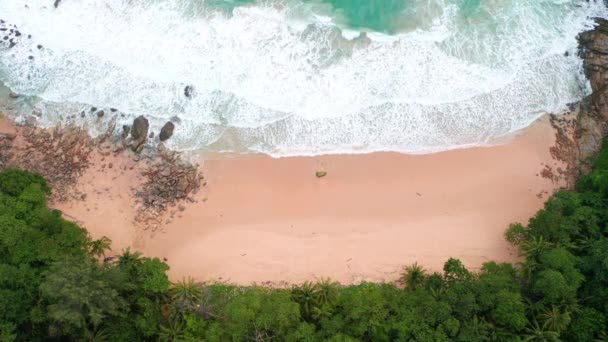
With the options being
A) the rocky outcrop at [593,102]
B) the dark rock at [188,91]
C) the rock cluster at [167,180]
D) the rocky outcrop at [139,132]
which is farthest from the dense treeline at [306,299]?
the dark rock at [188,91]

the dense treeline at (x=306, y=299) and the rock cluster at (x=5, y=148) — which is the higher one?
the rock cluster at (x=5, y=148)

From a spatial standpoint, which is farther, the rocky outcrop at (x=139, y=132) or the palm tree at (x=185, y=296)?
the rocky outcrop at (x=139, y=132)

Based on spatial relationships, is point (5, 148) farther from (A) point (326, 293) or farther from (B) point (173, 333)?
(A) point (326, 293)

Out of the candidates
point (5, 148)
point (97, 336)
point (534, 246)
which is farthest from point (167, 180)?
point (534, 246)

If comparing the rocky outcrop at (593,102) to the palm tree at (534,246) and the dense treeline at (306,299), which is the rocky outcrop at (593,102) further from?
the palm tree at (534,246)

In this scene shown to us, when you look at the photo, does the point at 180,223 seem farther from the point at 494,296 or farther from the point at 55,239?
the point at 494,296

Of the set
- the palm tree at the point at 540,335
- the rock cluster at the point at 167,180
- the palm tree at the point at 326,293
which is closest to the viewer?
the palm tree at the point at 540,335

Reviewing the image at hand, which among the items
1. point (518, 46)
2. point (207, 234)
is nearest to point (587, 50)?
point (518, 46)

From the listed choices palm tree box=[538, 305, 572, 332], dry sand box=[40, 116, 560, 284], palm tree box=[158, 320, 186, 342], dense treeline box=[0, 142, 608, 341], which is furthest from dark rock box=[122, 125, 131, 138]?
palm tree box=[538, 305, 572, 332]
